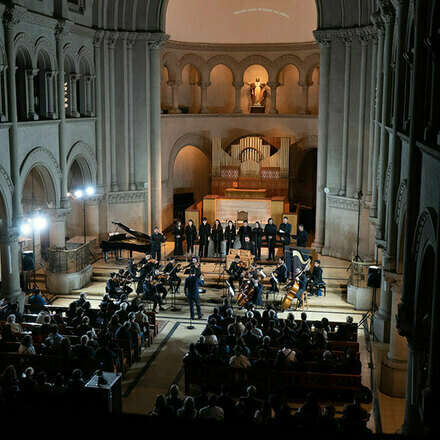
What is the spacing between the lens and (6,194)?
19.3 m

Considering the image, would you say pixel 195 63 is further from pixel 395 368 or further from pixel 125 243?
pixel 395 368

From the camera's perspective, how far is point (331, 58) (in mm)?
26344

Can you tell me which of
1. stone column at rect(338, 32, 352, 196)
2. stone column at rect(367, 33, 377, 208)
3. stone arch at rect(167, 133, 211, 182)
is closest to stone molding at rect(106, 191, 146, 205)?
stone arch at rect(167, 133, 211, 182)

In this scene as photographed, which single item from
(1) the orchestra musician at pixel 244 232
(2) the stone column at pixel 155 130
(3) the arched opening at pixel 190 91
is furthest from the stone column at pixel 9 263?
(3) the arched opening at pixel 190 91

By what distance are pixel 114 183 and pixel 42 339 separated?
1241cm

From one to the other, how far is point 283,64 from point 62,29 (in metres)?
13.8

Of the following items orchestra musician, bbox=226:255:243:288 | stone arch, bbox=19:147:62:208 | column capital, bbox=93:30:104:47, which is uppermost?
column capital, bbox=93:30:104:47

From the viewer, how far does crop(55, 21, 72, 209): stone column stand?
2248 cm

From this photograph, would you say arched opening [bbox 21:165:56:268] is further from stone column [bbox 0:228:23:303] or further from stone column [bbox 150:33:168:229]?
stone column [bbox 150:33:168:229]

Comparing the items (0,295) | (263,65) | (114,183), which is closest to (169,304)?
(0,295)

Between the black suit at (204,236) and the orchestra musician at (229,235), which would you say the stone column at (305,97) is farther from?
the black suit at (204,236)

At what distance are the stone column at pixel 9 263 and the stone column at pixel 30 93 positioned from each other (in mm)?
4035

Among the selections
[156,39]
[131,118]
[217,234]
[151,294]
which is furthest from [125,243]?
[156,39]

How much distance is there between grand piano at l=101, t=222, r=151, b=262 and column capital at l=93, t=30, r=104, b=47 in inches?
291
